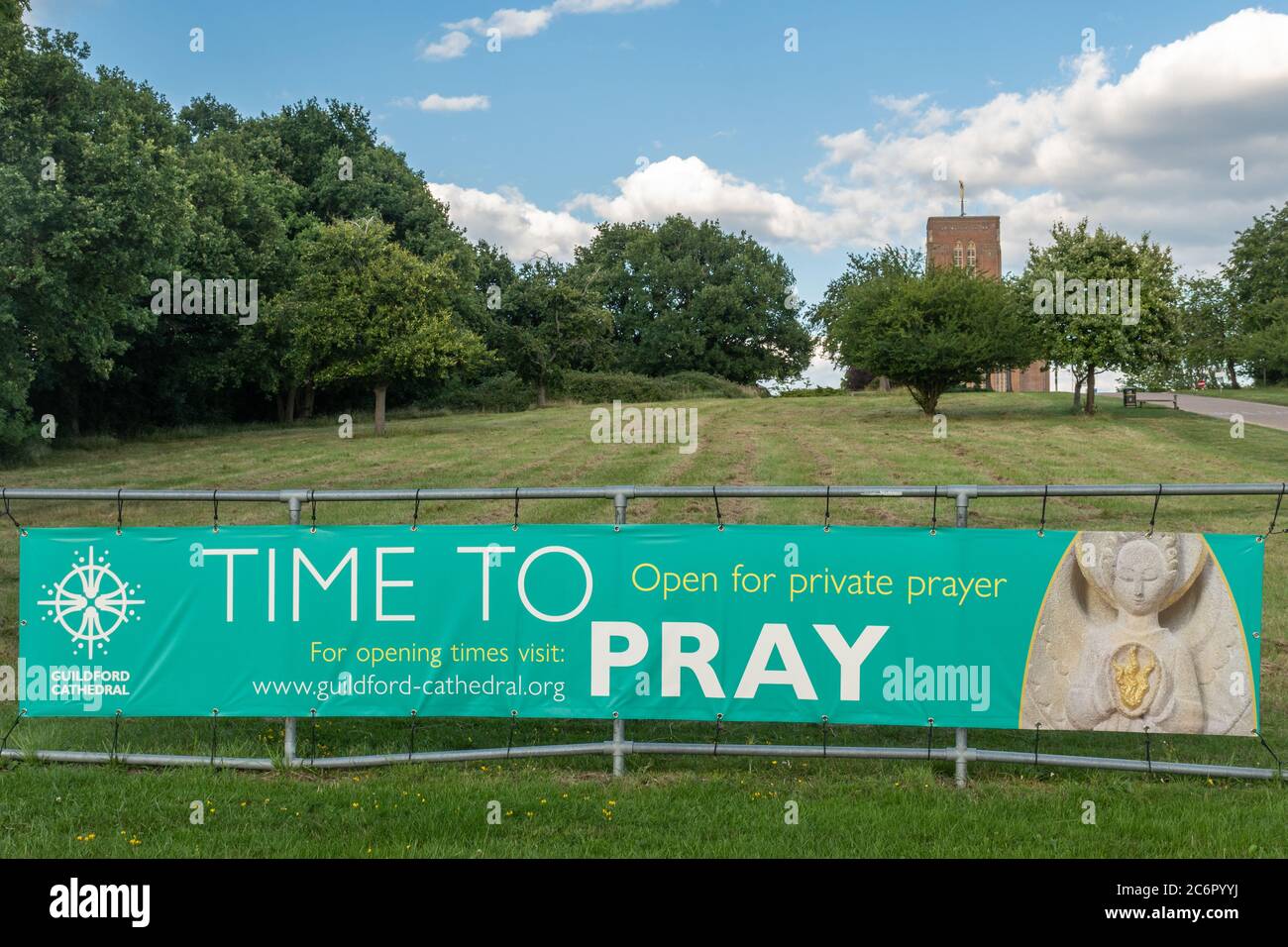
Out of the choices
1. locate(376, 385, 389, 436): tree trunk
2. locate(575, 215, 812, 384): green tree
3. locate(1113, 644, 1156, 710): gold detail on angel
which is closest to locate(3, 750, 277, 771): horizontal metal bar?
locate(1113, 644, 1156, 710): gold detail on angel

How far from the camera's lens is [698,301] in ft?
285

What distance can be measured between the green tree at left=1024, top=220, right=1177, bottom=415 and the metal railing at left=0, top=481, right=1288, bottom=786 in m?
31.0

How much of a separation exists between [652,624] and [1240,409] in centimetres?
4154

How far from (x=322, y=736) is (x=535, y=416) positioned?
3660cm

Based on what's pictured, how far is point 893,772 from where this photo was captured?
6840 millimetres

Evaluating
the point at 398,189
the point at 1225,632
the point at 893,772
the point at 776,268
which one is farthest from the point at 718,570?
the point at 776,268

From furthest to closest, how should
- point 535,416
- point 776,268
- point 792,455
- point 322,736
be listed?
point 776,268 < point 535,416 < point 792,455 < point 322,736

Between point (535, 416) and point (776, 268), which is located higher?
point (776, 268)

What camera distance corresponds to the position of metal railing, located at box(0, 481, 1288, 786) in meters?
6.64

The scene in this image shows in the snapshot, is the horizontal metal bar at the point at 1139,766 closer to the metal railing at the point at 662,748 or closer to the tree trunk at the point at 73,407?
the metal railing at the point at 662,748

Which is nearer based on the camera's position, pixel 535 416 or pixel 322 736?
pixel 322 736

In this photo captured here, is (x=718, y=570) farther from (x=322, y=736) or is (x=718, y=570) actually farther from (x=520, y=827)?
(x=322, y=736)
